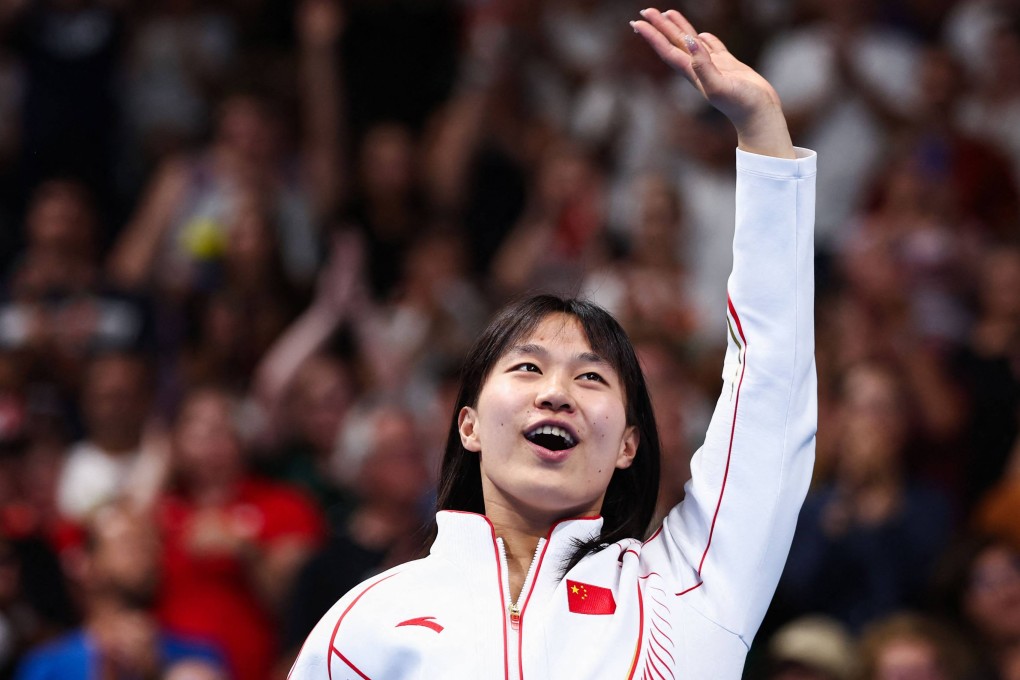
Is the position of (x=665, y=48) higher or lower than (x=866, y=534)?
higher

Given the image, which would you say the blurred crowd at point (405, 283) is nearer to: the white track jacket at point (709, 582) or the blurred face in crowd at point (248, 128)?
the blurred face in crowd at point (248, 128)

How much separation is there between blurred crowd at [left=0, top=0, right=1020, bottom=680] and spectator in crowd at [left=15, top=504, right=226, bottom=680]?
0.05 ft

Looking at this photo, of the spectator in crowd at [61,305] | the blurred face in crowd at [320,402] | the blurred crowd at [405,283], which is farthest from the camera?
the spectator in crowd at [61,305]

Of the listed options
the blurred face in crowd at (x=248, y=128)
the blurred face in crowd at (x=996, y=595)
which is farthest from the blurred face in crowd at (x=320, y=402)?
the blurred face in crowd at (x=996, y=595)

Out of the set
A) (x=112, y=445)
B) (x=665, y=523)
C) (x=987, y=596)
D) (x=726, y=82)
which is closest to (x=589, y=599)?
(x=665, y=523)

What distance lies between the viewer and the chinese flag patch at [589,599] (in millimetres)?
2814

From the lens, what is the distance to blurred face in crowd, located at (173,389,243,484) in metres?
6.38

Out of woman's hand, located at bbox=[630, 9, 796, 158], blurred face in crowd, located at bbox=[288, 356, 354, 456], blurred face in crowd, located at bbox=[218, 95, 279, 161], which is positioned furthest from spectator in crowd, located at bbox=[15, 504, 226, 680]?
woman's hand, located at bbox=[630, 9, 796, 158]

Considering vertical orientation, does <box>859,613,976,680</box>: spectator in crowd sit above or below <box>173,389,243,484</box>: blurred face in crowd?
below

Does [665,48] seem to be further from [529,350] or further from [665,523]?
[665,523]

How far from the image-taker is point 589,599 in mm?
2830

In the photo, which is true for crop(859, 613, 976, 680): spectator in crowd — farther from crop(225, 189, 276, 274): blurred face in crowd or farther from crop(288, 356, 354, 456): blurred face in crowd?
crop(225, 189, 276, 274): blurred face in crowd

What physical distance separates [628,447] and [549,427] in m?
0.29

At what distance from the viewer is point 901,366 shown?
627 cm
